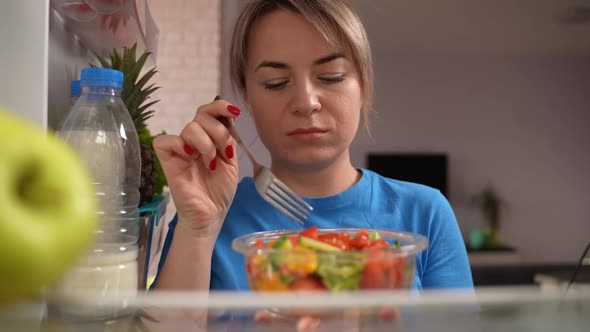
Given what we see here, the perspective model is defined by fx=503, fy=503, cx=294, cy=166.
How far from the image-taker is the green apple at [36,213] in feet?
0.65

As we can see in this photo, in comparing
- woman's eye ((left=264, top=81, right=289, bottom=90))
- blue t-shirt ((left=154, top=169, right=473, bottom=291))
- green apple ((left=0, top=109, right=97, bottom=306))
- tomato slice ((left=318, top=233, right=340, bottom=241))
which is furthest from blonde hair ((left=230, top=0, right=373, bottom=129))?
green apple ((left=0, top=109, right=97, bottom=306))

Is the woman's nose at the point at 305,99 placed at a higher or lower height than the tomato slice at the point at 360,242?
higher

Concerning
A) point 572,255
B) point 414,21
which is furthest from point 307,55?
point 572,255

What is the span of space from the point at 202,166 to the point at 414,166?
20.5ft

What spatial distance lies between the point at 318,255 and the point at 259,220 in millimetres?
656

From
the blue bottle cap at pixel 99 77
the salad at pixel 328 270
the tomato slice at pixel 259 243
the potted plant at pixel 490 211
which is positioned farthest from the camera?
the potted plant at pixel 490 211

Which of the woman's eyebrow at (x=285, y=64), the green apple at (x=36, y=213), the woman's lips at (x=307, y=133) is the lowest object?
the green apple at (x=36, y=213)

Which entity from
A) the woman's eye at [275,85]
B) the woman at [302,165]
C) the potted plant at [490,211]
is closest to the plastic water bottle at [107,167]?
the woman at [302,165]

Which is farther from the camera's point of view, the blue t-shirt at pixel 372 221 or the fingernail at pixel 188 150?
the blue t-shirt at pixel 372 221

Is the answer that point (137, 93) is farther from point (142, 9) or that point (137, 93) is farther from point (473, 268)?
point (473, 268)

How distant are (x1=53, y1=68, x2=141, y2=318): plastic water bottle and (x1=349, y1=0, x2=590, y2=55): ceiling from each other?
13.7ft

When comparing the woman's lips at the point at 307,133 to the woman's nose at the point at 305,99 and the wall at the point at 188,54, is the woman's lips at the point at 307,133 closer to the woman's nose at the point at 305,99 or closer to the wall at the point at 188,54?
the woman's nose at the point at 305,99

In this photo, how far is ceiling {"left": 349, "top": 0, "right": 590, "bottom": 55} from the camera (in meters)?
4.73

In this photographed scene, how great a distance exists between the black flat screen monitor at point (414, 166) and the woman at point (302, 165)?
18.3 feet
